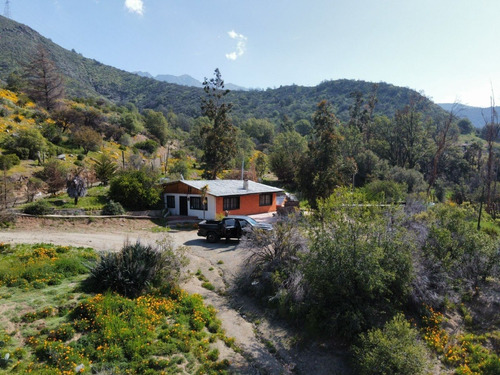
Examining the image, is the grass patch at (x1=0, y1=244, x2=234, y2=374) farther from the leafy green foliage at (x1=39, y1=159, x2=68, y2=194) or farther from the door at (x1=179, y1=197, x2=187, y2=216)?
the door at (x1=179, y1=197, x2=187, y2=216)

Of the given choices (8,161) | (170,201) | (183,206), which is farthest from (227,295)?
(8,161)

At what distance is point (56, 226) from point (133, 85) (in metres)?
115

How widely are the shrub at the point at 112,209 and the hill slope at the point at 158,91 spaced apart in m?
64.9

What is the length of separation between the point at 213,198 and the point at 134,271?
1456 cm

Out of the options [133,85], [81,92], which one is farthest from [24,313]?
[133,85]

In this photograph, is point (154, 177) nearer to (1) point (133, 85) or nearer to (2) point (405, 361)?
(2) point (405, 361)

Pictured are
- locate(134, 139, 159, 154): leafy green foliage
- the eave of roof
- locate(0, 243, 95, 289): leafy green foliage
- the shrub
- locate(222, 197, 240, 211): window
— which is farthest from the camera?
locate(134, 139, 159, 154): leafy green foliage

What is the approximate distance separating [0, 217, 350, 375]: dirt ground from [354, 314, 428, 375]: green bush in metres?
1.09

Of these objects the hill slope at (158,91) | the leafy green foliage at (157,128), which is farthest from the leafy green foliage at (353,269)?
the hill slope at (158,91)

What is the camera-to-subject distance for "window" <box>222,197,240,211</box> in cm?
2670

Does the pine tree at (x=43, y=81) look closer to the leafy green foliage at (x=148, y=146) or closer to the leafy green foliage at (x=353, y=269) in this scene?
the leafy green foliage at (x=148, y=146)

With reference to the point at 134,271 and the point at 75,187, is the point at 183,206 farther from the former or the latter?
the point at 134,271

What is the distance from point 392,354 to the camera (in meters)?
7.84

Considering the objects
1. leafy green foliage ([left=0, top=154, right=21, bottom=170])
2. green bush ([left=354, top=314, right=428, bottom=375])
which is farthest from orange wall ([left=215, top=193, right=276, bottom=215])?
green bush ([left=354, top=314, right=428, bottom=375])
